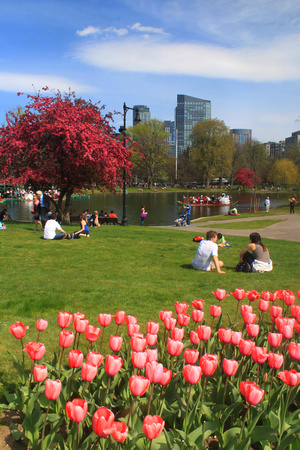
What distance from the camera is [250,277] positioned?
333 inches

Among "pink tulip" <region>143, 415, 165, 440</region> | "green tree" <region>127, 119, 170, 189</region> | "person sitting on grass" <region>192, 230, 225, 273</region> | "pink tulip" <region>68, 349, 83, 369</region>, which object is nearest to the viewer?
"pink tulip" <region>143, 415, 165, 440</region>

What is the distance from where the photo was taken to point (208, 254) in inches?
348

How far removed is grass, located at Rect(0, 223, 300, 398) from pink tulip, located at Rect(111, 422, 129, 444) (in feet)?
6.09

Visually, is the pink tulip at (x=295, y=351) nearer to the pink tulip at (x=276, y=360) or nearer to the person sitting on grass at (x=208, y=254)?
the pink tulip at (x=276, y=360)

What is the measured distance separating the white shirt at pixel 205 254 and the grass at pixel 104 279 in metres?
0.26

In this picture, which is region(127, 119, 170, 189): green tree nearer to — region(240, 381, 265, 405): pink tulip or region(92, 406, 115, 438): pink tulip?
region(240, 381, 265, 405): pink tulip

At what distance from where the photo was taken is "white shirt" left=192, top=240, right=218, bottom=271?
872cm

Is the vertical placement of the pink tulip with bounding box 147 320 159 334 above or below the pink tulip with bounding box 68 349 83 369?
above

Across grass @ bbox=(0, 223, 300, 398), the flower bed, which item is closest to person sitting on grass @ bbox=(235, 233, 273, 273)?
grass @ bbox=(0, 223, 300, 398)

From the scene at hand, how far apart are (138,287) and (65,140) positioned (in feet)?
40.8

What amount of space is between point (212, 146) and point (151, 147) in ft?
43.9

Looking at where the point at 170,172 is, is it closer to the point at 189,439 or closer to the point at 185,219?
the point at 185,219

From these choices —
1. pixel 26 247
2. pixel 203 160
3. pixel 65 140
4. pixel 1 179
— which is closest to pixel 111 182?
pixel 65 140

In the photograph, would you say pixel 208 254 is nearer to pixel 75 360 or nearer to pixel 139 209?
pixel 75 360
